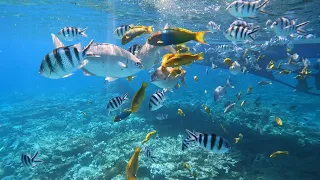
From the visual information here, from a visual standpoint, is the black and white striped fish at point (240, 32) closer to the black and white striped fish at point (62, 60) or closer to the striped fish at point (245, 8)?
the striped fish at point (245, 8)

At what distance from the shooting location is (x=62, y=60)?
2957mm

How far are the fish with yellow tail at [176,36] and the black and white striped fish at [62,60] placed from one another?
101 centimetres

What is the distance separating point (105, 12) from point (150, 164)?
21.3 m

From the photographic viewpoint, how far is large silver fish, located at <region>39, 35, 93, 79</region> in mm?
2932

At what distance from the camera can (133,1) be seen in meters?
20.1

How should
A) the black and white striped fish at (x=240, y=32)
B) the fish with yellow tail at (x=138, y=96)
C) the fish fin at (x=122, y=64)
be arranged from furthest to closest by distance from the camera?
the black and white striped fish at (x=240, y=32) < the fish fin at (x=122, y=64) < the fish with yellow tail at (x=138, y=96)

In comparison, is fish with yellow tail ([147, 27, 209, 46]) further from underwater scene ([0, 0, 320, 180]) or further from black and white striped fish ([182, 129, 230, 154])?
black and white striped fish ([182, 129, 230, 154])

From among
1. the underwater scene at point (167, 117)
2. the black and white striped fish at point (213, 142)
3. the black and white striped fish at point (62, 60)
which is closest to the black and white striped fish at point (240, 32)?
the underwater scene at point (167, 117)

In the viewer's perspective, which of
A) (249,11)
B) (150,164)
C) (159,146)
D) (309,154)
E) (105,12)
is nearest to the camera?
(249,11)

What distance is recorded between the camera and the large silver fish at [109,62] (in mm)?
3709

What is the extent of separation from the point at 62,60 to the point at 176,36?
1552 mm

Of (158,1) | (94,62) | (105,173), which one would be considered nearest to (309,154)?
(105,173)

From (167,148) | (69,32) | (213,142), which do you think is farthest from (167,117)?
(213,142)

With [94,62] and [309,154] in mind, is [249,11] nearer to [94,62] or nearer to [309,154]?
[94,62]
